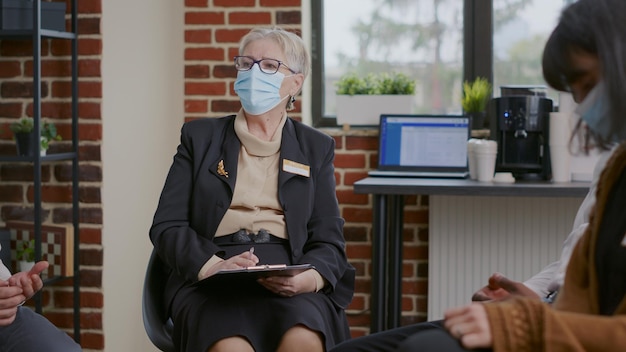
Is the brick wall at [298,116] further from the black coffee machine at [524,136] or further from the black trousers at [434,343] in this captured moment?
the black trousers at [434,343]

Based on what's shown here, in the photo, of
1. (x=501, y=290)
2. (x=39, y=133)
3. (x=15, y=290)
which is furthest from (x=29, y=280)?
(x=39, y=133)

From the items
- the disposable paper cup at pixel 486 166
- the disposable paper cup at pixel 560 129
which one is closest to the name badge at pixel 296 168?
the disposable paper cup at pixel 486 166

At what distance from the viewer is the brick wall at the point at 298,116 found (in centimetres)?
351

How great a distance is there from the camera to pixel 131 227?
3498 millimetres

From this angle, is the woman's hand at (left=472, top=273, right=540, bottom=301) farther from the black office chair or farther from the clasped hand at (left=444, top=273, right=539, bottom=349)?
the black office chair

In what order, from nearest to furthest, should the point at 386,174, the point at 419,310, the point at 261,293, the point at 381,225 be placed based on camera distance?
1. the point at 261,293
2. the point at 381,225
3. the point at 386,174
4. the point at 419,310

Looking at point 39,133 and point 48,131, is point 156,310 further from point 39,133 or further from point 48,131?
point 48,131

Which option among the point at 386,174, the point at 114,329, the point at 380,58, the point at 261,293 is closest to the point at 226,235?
the point at 261,293

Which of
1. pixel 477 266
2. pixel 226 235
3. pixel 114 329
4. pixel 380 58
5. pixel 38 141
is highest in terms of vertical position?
pixel 380 58

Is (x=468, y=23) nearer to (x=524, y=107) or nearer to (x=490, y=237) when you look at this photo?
(x=524, y=107)

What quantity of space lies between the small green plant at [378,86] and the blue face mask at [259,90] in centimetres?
114

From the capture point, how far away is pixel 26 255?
3.31 metres

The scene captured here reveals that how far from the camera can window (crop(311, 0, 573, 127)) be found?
3.73 metres

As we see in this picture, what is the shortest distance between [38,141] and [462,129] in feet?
5.41
